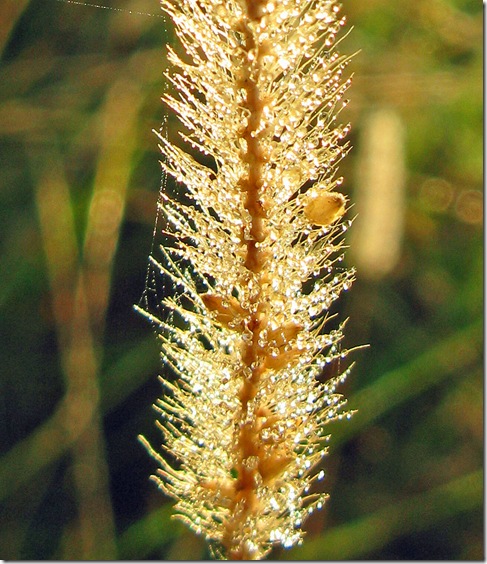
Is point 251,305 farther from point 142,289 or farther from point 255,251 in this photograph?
point 142,289

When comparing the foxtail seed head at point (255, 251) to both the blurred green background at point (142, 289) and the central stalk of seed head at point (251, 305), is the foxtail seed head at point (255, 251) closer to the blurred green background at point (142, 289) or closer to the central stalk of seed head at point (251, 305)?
the central stalk of seed head at point (251, 305)

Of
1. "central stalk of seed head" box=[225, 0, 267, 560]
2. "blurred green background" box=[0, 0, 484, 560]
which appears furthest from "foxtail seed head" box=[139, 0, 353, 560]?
"blurred green background" box=[0, 0, 484, 560]

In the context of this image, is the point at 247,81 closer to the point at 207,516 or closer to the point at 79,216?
the point at 207,516

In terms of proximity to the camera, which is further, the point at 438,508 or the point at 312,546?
the point at 438,508

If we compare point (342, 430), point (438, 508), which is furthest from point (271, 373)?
point (438, 508)

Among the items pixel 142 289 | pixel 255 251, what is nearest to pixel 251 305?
pixel 255 251

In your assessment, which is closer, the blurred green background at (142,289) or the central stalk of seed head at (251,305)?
the central stalk of seed head at (251,305)

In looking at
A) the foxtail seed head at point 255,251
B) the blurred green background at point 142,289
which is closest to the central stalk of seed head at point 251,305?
the foxtail seed head at point 255,251

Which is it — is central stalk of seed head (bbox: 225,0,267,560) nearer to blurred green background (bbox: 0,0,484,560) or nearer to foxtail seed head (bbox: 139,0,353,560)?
foxtail seed head (bbox: 139,0,353,560)
